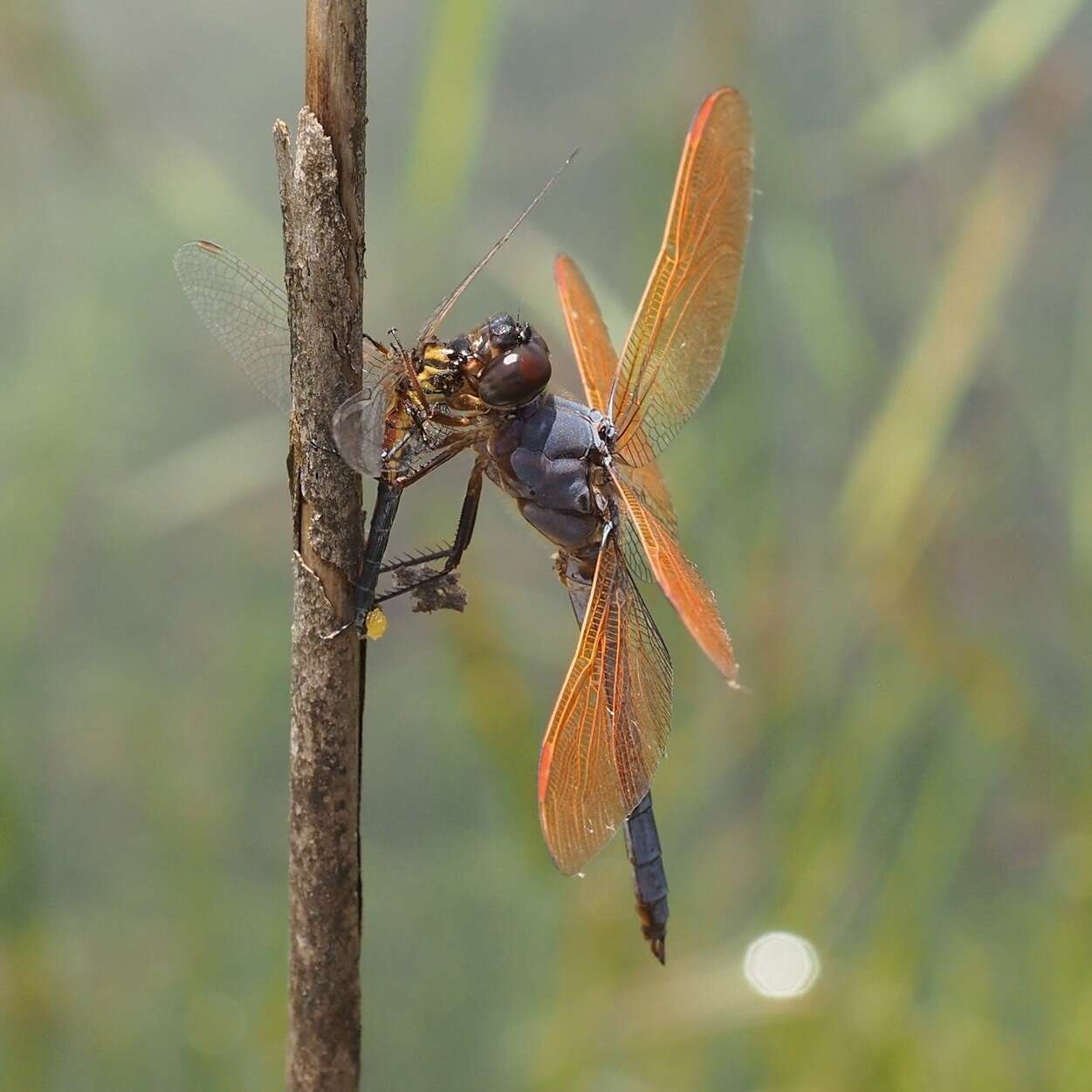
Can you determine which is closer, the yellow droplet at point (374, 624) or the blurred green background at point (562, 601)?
the yellow droplet at point (374, 624)

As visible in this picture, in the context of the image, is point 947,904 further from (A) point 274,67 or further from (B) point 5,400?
(A) point 274,67

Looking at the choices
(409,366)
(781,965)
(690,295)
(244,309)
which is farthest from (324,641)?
(781,965)

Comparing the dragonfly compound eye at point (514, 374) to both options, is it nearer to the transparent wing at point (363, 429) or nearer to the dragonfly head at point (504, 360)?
the dragonfly head at point (504, 360)

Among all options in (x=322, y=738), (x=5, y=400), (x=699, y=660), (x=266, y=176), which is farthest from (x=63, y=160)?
(x=322, y=738)

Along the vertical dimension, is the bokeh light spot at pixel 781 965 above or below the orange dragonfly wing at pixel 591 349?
below

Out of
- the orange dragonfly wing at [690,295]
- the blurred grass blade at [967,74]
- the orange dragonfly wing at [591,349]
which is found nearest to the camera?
the orange dragonfly wing at [690,295]

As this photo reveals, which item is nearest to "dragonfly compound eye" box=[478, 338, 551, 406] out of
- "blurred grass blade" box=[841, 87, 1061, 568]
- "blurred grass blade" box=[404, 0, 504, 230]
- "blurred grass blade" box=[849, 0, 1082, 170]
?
"blurred grass blade" box=[404, 0, 504, 230]

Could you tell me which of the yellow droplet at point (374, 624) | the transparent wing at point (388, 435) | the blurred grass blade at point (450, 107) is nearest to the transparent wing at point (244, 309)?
the transparent wing at point (388, 435)
